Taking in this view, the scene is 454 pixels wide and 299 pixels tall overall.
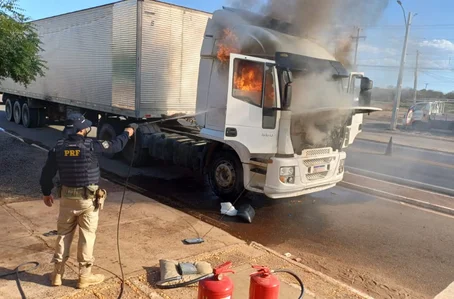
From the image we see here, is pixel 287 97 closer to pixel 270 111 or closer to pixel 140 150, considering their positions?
pixel 270 111

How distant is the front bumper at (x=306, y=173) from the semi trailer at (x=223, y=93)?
2 centimetres

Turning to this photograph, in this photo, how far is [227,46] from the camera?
6160mm

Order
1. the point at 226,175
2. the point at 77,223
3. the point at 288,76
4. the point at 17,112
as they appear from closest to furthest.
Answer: the point at 77,223 → the point at 288,76 → the point at 226,175 → the point at 17,112

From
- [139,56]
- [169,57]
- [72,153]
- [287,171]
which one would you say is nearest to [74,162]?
[72,153]

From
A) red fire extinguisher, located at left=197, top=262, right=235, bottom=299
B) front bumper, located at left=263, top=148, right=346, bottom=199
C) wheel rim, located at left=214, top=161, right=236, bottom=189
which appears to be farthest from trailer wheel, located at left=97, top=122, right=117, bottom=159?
red fire extinguisher, located at left=197, top=262, right=235, bottom=299

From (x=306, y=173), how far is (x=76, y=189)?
3831mm

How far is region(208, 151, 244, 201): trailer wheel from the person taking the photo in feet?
21.0

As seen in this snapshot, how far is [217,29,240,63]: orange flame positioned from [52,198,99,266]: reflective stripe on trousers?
3.57 metres

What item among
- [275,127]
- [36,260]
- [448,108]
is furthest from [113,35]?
[448,108]

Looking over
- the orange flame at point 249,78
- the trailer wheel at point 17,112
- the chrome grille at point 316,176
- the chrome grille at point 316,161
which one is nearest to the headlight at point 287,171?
the chrome grille at point 316,161

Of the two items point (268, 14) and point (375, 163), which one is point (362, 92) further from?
point (375, 163)

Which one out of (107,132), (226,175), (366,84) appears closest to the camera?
(226,175)

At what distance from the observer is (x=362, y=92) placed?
7.07 m

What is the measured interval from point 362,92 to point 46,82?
994cm
